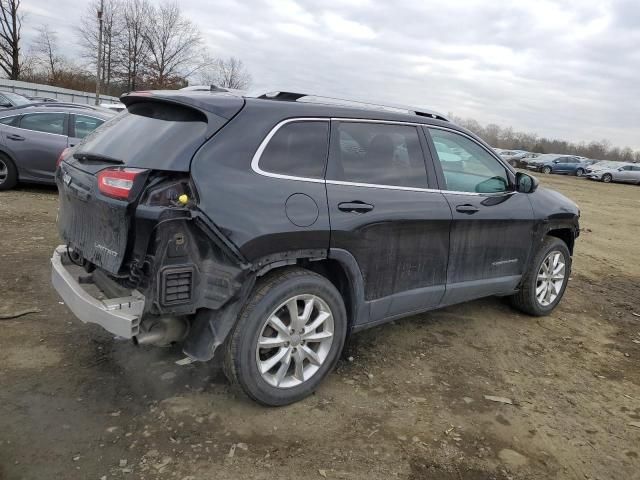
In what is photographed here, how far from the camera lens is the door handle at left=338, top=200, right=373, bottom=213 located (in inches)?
129

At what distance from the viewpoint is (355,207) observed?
3.32m

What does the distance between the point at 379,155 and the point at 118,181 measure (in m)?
1.71

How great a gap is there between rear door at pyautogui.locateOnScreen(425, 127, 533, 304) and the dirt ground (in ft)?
1.84

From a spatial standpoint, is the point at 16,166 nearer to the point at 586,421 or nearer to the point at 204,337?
the point at 204,337

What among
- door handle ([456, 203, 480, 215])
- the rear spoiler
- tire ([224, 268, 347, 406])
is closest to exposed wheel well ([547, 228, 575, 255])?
door handle ([456, 203, 480, 215])

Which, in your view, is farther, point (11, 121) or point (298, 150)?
point (11, 121)

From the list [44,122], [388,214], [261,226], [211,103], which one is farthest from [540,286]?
[44,122]

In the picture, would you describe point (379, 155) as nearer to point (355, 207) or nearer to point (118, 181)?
point (355, 207)

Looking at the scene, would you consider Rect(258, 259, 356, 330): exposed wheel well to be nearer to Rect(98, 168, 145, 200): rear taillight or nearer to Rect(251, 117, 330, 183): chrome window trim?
Rect(251, 117, 330, 183): chrome window trim

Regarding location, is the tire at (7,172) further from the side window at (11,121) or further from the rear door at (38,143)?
the side window at (11,121)

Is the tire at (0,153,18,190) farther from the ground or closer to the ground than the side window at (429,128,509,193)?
closer to the ground

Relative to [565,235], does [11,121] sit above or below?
above

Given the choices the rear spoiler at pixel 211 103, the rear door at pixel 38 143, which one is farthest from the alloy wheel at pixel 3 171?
the rear spoiler at pixel 211 103

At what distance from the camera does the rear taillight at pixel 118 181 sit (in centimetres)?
276
